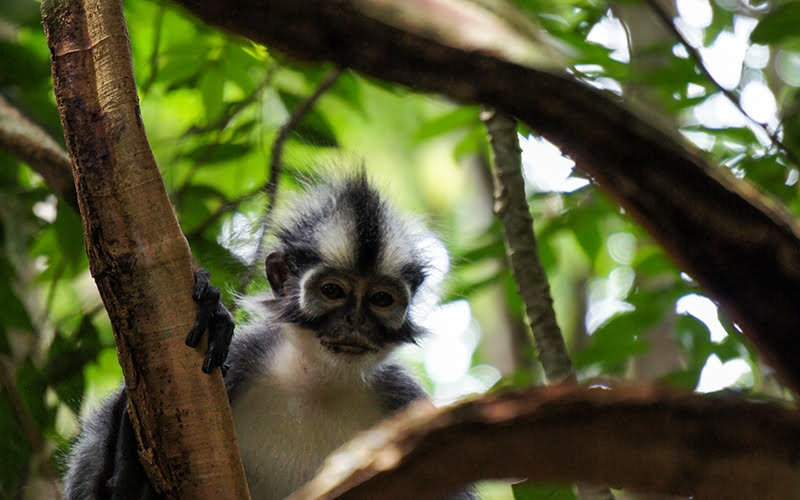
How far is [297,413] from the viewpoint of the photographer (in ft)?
11.6

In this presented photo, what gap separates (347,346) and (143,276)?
1.85m

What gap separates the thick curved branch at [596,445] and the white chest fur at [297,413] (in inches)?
102

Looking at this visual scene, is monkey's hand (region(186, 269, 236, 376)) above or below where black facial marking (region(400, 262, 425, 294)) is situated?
above

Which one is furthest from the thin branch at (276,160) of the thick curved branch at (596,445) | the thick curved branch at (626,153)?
the thick curved branch at (596,445)

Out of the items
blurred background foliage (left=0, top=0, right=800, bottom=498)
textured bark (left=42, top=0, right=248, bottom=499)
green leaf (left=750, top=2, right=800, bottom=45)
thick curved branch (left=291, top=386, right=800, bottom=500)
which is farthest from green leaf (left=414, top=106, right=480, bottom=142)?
thick curved branch (left=291, top=386, right=800, bottom=500)

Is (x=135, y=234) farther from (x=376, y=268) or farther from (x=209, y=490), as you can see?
(x=376, y=268)

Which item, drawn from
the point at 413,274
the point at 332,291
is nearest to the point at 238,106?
the point at 332,291

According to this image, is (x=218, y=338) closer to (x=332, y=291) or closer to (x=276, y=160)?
(x=332, y=291)

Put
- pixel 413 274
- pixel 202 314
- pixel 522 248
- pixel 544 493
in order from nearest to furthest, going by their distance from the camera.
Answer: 1. pixel 202 314
2. pixel 544 493
3. pixel 522 248
4. pixel 413 274

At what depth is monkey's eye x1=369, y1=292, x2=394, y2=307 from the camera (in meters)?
3.78

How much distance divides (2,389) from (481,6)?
3.20 m

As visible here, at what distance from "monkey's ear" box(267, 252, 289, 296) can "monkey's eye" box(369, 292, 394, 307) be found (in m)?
0.53

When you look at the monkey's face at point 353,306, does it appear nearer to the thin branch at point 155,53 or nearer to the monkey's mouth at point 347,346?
the monkey's mouth at point 347,346

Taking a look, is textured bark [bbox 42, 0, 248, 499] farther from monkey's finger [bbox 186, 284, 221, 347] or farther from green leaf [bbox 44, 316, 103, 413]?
green leaf [bbox 44, 316, 103, 413]
